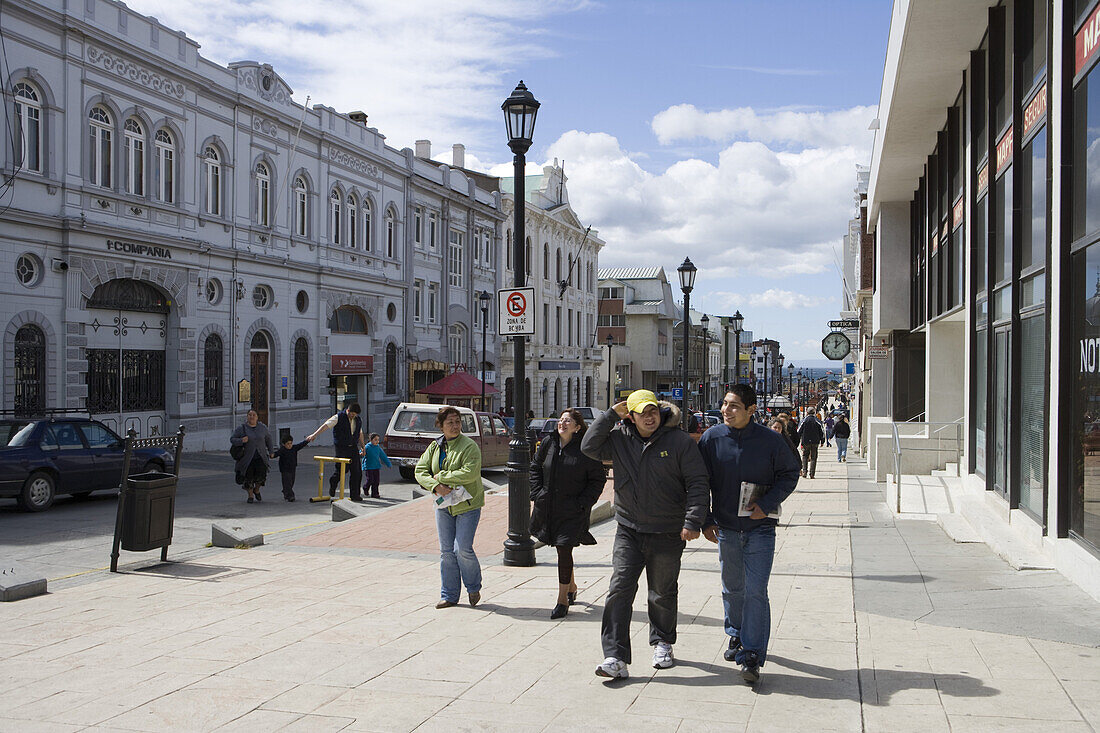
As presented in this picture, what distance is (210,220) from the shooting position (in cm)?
2803

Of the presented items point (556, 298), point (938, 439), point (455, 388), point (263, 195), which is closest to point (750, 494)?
point (938, 439)

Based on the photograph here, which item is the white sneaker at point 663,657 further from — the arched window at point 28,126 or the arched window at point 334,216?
the arched window at point 334,216

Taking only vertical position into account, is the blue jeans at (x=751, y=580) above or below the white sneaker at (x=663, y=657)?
above

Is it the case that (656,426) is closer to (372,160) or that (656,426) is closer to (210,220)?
(210,220)

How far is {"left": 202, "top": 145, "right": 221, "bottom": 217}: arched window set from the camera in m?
28.1

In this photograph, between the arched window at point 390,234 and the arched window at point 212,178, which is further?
the arched window at point 390,234

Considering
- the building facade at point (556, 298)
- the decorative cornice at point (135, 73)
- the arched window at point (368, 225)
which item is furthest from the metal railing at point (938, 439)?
the building facade at point (556, 298)

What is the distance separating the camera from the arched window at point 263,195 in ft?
101

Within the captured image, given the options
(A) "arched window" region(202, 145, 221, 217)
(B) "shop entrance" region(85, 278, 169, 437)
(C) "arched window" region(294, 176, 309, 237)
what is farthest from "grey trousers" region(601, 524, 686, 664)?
(C) "arched window" region(294, 176, 309, 237)

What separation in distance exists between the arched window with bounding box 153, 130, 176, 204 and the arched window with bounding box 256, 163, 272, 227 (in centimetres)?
396

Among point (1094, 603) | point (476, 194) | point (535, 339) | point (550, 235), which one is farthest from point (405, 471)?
point (550, 235)

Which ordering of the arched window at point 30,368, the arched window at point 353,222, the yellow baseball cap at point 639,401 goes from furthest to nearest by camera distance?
the arched window at point 353,222, the arched window at point 30,368, the yellow baseball cap at point 639,401

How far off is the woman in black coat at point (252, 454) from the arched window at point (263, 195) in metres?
15.9

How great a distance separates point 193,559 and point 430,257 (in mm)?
32886
